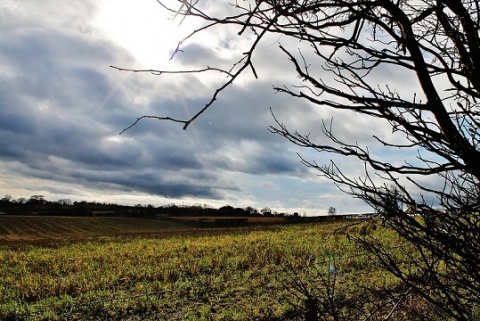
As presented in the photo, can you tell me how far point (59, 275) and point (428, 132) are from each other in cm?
1459

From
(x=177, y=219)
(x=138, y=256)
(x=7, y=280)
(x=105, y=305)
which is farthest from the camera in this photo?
(x=177, y=219)

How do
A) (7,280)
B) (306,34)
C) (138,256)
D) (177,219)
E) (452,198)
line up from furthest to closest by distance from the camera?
(177,219) < (138,256) < (7,280) < (452,198) < (306,34)

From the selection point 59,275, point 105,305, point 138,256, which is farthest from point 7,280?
point 105,305

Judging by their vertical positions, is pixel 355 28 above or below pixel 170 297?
above

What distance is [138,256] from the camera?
1748cm

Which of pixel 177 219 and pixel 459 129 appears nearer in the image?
pixel 459 129

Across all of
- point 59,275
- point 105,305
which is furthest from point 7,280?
point 105,305

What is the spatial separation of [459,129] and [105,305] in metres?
8.11

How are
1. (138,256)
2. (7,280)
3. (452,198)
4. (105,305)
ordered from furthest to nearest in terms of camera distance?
(138,256)
(7,280)
(105,305)
(452,198)

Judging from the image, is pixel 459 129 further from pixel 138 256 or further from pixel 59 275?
pixel 138 256

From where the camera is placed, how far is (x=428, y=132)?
1892 millimetres

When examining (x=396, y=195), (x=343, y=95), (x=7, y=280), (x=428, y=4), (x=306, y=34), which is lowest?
(x=7, y=280)

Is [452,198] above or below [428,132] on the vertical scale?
below

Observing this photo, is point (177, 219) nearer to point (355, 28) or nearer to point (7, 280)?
point (7, 280)
